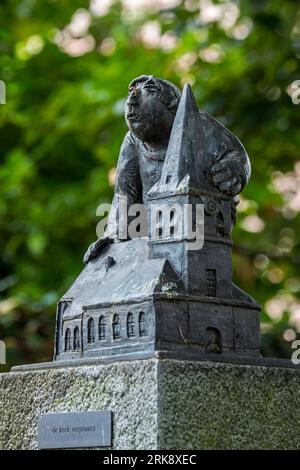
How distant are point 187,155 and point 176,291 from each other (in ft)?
2.50

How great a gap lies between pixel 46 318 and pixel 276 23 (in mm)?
3609

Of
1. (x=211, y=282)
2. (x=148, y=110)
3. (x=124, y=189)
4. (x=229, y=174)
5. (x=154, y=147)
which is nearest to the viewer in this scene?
(x=211, y=282)

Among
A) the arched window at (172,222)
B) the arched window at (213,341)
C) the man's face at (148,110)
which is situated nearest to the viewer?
the arched window at (213,341)

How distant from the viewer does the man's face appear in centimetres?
626

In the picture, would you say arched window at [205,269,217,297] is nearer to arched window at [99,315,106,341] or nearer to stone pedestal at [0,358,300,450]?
stone pedestal at [0,358,300,450]

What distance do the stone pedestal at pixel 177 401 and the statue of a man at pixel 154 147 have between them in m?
0.93

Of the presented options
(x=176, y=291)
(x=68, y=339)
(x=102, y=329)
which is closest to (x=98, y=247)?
(x=68, y=339)

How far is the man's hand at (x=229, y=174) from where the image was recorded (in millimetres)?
5980

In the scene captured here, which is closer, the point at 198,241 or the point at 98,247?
the point at 198,241

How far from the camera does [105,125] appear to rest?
38.4ft

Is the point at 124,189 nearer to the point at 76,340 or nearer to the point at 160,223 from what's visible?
the point at 160,223

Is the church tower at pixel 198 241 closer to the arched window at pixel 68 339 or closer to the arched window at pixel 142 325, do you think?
the arched window at pixel 142 325

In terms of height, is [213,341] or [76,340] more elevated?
[76,340]

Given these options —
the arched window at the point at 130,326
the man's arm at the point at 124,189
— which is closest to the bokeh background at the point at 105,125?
the man's arm at the point at 124,189
